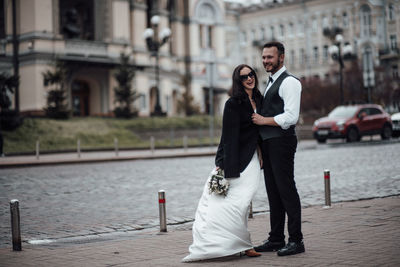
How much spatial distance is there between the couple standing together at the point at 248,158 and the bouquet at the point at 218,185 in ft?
0.19

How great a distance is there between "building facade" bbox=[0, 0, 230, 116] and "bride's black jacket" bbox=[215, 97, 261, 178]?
22.5m

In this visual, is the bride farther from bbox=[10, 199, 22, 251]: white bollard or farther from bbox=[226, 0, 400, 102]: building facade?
bbox=[226, 0, 400, 102]: building facade

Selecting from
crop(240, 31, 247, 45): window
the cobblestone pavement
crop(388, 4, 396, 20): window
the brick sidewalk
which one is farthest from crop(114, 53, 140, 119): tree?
crop(240, 31, 247, 45): window

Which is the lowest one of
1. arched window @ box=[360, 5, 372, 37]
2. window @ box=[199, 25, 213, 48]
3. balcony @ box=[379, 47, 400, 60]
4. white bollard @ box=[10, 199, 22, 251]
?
white bollard @ box=[10, 199, 22, 251]

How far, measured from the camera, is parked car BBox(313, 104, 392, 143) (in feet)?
97.9

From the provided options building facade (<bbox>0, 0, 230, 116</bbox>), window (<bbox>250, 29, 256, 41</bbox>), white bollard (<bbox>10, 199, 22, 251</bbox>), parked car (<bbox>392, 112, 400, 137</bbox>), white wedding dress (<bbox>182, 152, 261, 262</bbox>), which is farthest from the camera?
window (<bbox>250, 29, 256, 41</bbox>)

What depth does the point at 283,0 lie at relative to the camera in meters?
82.8

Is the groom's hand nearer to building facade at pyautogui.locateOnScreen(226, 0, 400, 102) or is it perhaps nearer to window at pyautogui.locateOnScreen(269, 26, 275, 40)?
building facade at pyautogui.locateOnScreen(226, 0, 400, 102)

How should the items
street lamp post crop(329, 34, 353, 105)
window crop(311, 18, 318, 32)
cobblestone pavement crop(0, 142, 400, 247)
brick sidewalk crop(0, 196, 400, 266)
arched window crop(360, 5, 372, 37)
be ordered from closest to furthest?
brick sidewalk crop(0, 196, 400, 266) → cobblestone pavement crop(0, 142, 400, 247) → street lamp post crop(329, 34, 353, 105) → arched window crop(360, 5, 372, 37) → window crop(311, 18, 318, 32)

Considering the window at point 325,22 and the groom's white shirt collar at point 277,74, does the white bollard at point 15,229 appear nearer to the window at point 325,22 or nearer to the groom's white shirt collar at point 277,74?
the groom's white shirt collar at point 277,74

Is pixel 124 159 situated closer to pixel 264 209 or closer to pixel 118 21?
pixel 264 209

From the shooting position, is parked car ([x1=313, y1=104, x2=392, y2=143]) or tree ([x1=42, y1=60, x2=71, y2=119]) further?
tree ([x1=42, y1=60, x2=71, y2=119])

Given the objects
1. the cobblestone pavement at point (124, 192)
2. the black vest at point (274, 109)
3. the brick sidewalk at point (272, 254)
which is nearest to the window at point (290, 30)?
the cobblestone pavement at point (124, 192)

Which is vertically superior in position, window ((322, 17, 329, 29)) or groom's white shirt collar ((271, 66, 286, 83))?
window ((322, 17, 329, 29))
